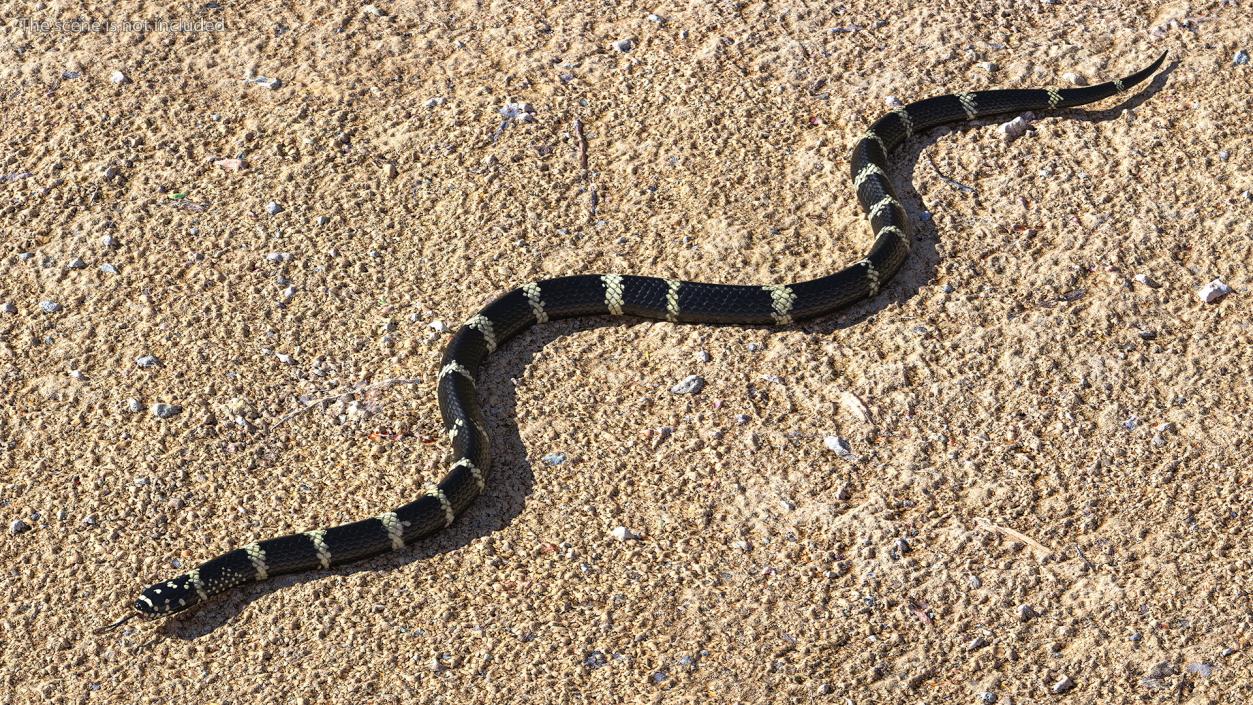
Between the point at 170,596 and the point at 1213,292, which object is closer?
the point at 170,596

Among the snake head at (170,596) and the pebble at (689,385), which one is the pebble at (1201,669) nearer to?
the pebble at (689,385)

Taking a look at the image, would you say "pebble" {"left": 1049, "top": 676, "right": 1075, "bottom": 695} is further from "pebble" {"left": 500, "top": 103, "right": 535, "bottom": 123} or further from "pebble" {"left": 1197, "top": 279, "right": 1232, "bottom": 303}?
"pebble" {"left": 500, "top": 103, "right": 535, "bottom": 123}

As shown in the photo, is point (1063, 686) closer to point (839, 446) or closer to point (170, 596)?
point (839, 446)

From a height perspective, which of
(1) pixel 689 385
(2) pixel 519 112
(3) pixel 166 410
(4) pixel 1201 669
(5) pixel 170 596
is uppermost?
(2) pixel 519 112

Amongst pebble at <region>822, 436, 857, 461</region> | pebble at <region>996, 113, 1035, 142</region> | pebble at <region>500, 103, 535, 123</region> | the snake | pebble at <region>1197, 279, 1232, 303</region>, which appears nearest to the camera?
the snake

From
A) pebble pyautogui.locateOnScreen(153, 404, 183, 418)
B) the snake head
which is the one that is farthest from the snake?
pebble pyautogui.locateOnScreen(153, 404, 183, 418)

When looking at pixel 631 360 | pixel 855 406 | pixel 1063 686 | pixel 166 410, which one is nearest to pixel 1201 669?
pixel 1063 686
